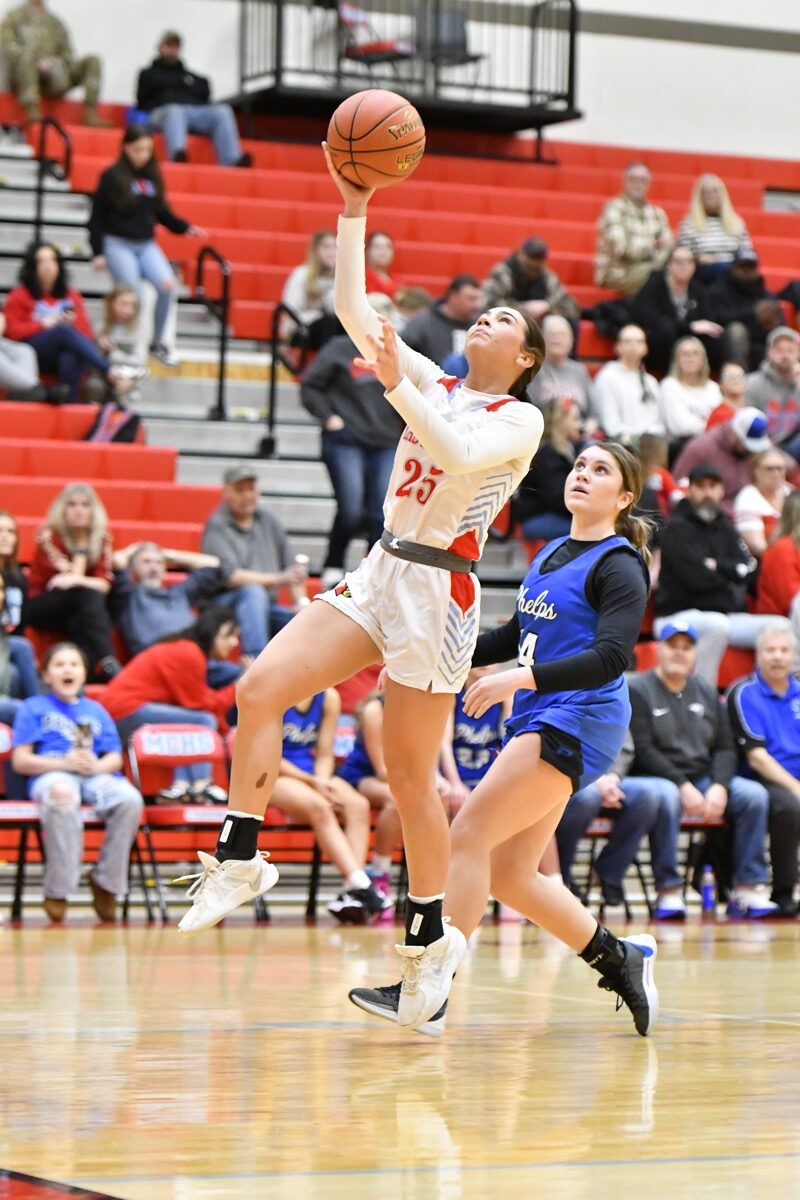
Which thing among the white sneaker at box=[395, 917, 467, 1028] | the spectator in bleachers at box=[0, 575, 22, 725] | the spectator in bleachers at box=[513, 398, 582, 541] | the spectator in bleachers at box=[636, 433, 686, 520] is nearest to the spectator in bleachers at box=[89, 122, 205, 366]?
the spectator in bleachers at box=[513, 398, 582, 541]

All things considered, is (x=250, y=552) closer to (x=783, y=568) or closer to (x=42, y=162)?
(x=783, y=568)

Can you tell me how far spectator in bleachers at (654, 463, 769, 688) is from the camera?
36.6ft

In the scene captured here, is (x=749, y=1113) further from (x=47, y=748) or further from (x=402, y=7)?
(x=402, y=7)

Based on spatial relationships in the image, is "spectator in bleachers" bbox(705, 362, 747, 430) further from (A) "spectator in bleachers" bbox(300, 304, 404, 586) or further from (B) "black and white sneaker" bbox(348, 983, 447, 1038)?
(B) "black and white sneaker" bbox(348, 983, 447, 1038)

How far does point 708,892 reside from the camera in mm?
10625

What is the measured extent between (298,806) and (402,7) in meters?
10.3

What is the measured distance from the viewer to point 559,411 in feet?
38.9

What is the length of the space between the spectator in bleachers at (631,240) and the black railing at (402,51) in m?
2.52

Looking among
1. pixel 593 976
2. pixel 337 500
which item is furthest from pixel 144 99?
pixel 593 976

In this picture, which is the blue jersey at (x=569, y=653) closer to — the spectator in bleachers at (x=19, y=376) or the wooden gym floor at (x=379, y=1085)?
the wooden gym floor at (x=379, y=1085)

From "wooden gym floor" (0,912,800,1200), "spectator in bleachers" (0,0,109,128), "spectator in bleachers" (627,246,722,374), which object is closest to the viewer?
"wooden gym floor" (0,912,800,1200)

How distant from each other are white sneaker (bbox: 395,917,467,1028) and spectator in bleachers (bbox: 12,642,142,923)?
3.90 metres

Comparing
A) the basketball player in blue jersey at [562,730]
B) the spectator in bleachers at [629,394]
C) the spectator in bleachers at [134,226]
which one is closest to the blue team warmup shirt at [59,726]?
the basketball player in blue jersey at [562,730]

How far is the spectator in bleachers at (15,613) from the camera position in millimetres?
9578
